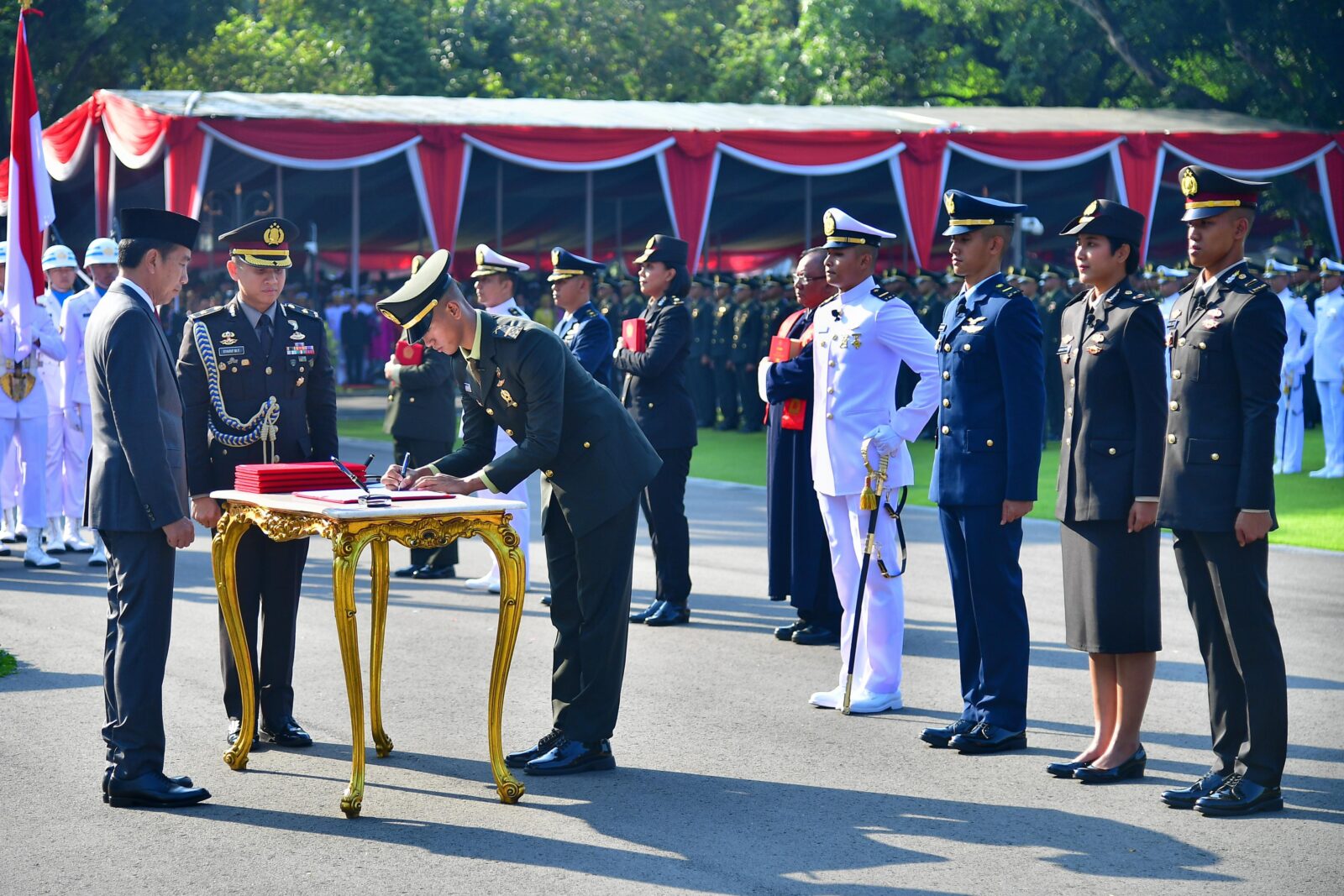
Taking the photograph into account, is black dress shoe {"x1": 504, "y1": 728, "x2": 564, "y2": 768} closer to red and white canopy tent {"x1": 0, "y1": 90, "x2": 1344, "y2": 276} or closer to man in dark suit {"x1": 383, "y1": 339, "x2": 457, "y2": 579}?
man in dark suit {"x1": 383, "y1": 339, "x2": 457, "y2": 579}

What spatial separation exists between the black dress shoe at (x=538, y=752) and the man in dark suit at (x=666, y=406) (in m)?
2.89

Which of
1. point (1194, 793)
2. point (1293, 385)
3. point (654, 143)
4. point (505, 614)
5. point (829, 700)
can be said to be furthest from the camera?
point (654, 143)

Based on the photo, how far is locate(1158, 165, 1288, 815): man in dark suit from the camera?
16.8 ft

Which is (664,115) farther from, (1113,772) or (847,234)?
(1113,772)

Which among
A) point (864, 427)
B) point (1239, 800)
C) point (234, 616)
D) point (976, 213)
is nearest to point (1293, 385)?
point (864, 427)

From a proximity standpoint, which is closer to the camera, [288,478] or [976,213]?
[288,478]

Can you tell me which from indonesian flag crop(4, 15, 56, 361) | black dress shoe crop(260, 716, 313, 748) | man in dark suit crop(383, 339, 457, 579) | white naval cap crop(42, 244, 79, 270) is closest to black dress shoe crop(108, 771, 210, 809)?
black dress shoe crop(260, 716, 313, 748)

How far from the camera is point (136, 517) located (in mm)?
5250

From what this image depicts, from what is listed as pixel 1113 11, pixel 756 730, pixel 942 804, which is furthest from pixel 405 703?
pixel 1113 11

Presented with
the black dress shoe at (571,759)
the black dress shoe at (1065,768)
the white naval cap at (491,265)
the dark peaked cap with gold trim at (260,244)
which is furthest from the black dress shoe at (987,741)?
the white naval cap at (491,265)

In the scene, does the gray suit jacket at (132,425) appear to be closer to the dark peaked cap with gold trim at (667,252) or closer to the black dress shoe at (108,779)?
the black dress shoe at (108,779)

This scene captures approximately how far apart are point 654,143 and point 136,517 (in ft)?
59.2

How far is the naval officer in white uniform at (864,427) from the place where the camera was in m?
6.68

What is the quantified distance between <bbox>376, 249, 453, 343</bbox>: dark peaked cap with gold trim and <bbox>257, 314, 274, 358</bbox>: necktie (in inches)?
37.3
